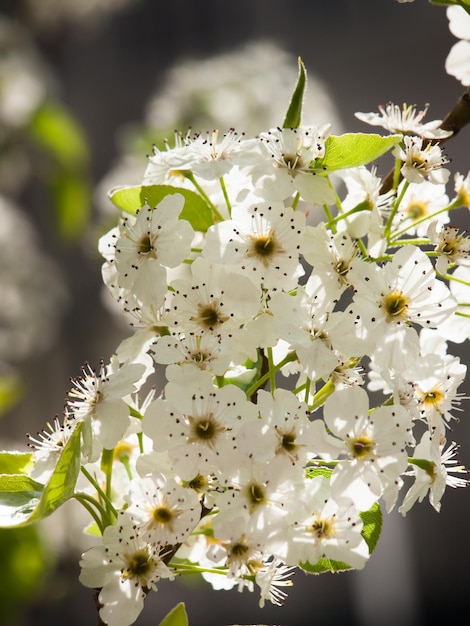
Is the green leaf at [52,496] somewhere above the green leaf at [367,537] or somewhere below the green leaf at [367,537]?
above

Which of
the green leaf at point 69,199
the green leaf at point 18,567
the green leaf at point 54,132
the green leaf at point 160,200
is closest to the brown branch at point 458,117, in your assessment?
the green leaf at point 160,200

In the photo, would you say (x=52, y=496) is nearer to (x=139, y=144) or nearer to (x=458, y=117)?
(x=458, y=117)

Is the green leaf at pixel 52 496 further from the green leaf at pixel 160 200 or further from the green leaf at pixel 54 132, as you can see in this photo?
the green leaf at pixel 54 132

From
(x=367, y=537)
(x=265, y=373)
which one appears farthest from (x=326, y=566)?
(x=265, y=373)

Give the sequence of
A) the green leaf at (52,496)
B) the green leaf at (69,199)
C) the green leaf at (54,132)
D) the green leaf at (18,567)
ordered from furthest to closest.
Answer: the green leaf at (69,199)
the green leaf at (54,132)
the green leaf at (18,567)
the green leaf at (52,496)

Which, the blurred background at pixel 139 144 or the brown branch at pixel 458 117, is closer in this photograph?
the brown branch at pixel 458 117

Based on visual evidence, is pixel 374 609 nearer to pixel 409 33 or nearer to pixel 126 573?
pixel 409 33
